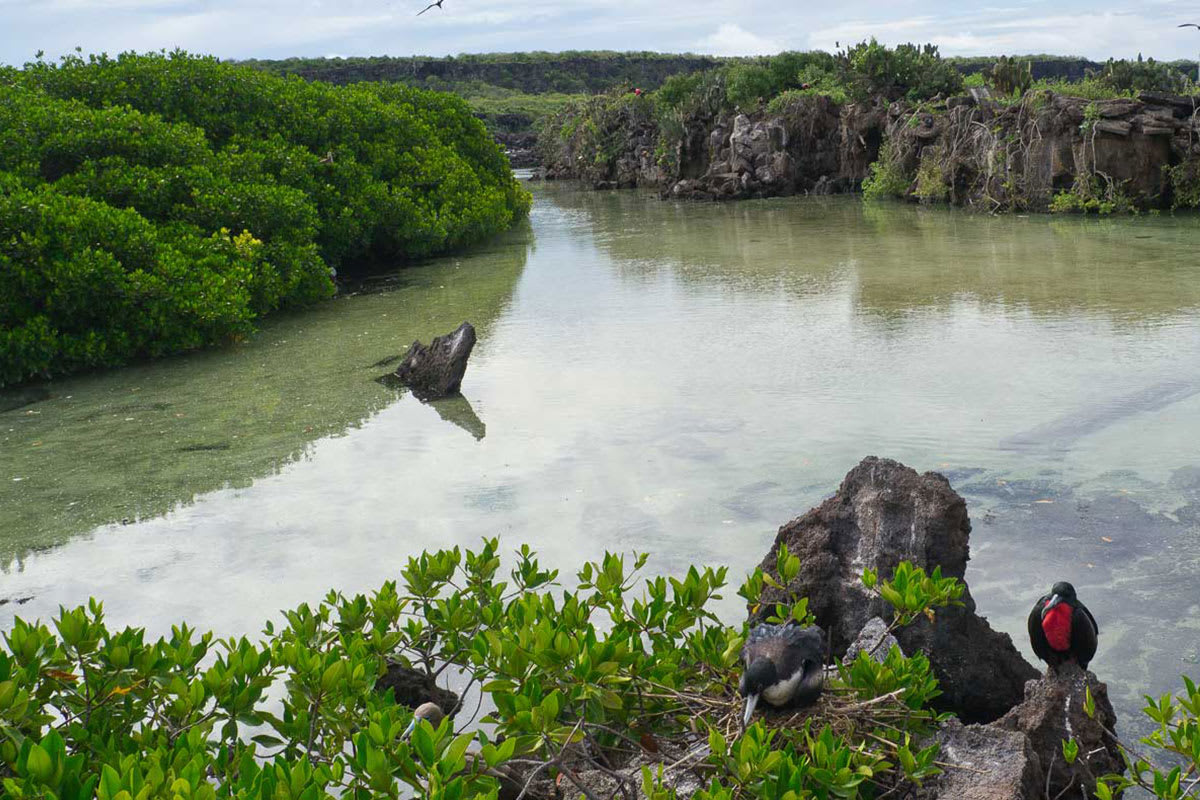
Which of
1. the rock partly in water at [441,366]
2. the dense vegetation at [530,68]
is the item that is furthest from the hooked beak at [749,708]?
the dense vegetation at [530,68]

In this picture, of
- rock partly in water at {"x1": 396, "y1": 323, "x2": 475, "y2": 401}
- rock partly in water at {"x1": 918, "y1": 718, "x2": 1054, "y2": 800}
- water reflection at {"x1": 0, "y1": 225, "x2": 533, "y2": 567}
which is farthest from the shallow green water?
rock partly in water at {"x1": 918, "y1": 718, "x2": 1054, "y2": 800}

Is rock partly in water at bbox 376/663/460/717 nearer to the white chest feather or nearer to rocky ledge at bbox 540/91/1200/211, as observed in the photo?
the white chest feather

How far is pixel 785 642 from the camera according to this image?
2.28 m

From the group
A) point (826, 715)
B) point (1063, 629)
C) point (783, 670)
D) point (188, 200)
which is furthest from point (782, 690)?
point (188, 200)

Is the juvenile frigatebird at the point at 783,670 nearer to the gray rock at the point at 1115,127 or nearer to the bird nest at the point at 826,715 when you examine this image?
the bird nest at the point at 826,715

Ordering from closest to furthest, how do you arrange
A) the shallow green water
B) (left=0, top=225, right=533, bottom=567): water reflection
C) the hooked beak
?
the hooked beak
the shallow green water
(left=0, top=225, right=533, bottom=567): water reflection

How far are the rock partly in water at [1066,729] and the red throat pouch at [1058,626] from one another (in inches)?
2.9

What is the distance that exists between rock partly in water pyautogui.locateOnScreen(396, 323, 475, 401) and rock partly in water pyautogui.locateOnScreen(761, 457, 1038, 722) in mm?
3781

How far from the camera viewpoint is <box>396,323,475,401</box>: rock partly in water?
687 cm

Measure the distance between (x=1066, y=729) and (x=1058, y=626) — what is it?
265mm

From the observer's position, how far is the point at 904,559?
322cm

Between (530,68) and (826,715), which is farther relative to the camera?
(530,68)

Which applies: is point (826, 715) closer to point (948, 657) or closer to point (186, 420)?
point (948, 657)

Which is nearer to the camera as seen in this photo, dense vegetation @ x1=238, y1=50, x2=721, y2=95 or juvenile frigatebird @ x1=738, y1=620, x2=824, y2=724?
juvenile frigatebird @ x1=738, y1=620, x2=824, y2=724
